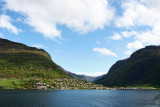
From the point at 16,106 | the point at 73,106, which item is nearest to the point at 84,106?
the point at 73,106

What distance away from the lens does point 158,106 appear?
89688 millimetres

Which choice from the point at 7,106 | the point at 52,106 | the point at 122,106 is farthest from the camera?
the point at 122,106

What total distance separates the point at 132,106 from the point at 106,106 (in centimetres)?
1418

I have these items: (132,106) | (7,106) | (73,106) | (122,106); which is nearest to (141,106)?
(132,106)

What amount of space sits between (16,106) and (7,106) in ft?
13.2

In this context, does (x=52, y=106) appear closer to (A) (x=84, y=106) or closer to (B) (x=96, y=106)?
(A) (x=84, y=106)

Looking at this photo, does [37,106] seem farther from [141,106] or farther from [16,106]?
[141,106]

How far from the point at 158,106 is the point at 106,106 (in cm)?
2862

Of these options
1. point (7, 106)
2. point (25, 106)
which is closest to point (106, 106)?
point (25, 106)

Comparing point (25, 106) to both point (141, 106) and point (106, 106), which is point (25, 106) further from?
point (141, 106)

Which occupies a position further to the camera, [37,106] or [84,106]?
[84,106]

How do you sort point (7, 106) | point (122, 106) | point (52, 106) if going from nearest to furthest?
point (7, 106) < point (52, 106) < point (122, 106)

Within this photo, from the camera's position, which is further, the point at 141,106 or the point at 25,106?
the point at 141,106

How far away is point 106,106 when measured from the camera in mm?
89625
